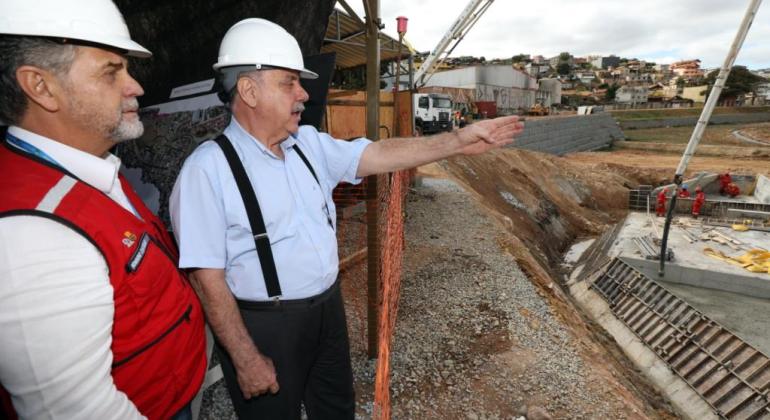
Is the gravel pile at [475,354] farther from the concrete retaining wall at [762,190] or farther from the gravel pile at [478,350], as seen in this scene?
the concrete retaining wall at [762,190]

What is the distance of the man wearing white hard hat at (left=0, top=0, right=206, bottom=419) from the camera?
96cm

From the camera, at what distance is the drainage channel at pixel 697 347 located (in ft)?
22.4

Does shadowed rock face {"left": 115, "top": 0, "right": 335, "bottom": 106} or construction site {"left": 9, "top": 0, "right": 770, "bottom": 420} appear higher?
shadowed rock face {"left": 115, "top": 0, "right": 335, "bottom": 106}

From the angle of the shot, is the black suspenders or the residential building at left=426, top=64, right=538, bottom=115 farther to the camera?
the residential building at left=426, top=64, right=538, bottom=115

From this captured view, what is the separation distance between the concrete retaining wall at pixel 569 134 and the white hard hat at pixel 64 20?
79.5 ft

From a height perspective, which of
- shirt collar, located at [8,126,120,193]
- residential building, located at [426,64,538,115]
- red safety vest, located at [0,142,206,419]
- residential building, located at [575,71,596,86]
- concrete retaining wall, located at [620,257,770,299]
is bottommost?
concrete retaining wall, located at [620,257,770,299]

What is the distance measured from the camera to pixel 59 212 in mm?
1033

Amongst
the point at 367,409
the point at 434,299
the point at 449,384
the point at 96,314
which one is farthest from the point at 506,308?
the point at 96,314

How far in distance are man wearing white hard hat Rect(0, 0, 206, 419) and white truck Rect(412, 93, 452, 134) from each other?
2081 cm

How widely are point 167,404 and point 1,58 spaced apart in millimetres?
1292

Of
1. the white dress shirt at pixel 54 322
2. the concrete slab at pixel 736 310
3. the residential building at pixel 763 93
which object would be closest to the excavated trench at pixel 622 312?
the concrete slab at pixel 736 310

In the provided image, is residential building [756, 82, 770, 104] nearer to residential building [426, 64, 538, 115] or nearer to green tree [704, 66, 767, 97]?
green tree [704, 66, 767, 97]

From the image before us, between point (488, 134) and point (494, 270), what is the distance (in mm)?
5664

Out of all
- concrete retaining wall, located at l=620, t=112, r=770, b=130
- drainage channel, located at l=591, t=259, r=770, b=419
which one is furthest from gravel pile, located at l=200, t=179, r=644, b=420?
concrete retaining wall, located at l=620, t=112, r=770, b=130
